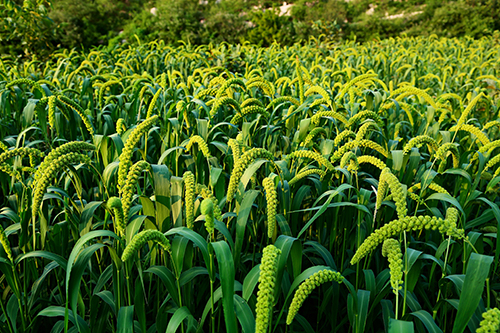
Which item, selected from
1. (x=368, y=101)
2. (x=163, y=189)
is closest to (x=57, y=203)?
(x=163, y=189)

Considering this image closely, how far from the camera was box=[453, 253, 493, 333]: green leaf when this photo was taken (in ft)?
3.57

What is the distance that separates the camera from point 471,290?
3.60 feet

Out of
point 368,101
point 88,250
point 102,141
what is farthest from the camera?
point 368,101

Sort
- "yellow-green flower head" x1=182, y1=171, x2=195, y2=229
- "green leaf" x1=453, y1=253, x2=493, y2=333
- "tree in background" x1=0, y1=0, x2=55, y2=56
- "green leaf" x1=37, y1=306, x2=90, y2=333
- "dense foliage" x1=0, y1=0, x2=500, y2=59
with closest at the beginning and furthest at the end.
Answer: "green leaf" x1=453, y1=253, x2=493, y2=333
"yellow-green flower head" x1=182, y1=171, x2=195, y2=229
"green leaf" x1=37, y1=306, x2=90, y2=333
"tree in background" x1=0, y1=0, x2=55, y2=56
"dense foliage" x1=0, y1=0, x2=500, y2=59

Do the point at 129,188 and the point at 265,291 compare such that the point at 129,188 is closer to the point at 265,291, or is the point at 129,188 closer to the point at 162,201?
the point at 162,201

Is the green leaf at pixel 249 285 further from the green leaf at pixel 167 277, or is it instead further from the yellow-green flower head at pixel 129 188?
the yellow-green flower head at pixel 129 188

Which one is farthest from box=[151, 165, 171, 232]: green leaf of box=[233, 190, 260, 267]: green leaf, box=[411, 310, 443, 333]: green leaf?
box=[411, 310, 443, 333]: green leaf

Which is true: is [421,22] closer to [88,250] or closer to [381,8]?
[381,8]

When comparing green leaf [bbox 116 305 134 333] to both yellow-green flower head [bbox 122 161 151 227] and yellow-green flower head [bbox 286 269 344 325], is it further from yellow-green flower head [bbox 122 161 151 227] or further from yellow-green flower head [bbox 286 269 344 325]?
yellow-green flower head [bbox 286 269 344 325]

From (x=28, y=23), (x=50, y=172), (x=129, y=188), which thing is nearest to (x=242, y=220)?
(x=129, y=188)

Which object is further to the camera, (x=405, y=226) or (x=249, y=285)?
(x=249, y=285)

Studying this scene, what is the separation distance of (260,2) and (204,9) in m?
4.68

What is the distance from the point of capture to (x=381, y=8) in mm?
20438

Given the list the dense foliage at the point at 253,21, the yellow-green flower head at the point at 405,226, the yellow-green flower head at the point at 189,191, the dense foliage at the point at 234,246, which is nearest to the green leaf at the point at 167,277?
the dense foliage at the point at 234,246
